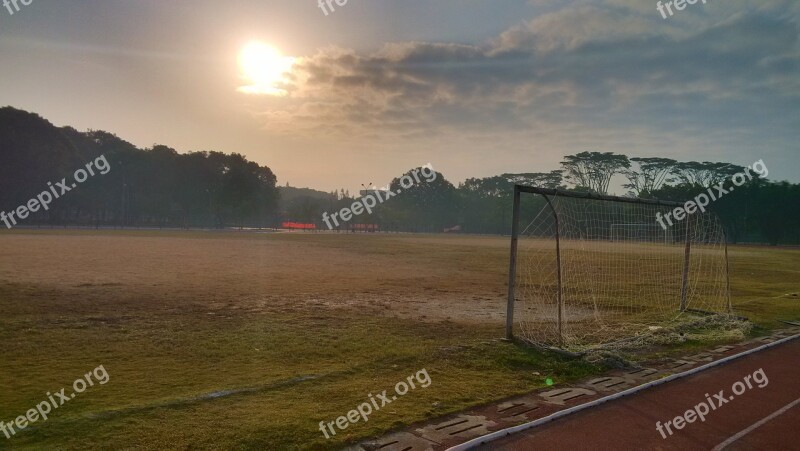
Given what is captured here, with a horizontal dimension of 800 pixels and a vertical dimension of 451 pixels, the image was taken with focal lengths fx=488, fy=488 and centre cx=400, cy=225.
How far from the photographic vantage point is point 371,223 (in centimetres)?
10900

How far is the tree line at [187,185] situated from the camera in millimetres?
65062

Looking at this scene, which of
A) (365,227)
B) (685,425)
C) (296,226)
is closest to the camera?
(685,425)

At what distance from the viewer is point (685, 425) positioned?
5277mm

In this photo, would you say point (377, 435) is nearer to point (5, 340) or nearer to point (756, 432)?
point (756, 432)

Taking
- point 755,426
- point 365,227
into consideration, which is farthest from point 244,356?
point 365,227

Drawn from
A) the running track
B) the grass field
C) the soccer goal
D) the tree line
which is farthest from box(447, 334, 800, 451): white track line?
the tree line

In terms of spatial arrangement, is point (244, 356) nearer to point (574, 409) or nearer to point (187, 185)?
point (574, 409)

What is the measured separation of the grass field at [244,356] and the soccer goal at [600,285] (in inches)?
39.9

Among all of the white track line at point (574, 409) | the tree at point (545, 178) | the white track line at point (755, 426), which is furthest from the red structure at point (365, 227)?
the white track line at point (755, 426)

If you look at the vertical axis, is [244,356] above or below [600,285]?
above

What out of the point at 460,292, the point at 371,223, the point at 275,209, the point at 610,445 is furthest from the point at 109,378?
the point at 371,223

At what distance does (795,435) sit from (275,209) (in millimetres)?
94527

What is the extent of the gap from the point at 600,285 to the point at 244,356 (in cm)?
1427

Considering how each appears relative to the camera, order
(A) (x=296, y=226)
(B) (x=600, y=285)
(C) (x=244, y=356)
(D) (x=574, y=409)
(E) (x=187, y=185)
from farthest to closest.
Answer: (A) (x=296, y=226), (E) (x=187, y=185), (B) (x=600, y=285), (C) (x=244, y=356), (D) (x=574, y=409)
